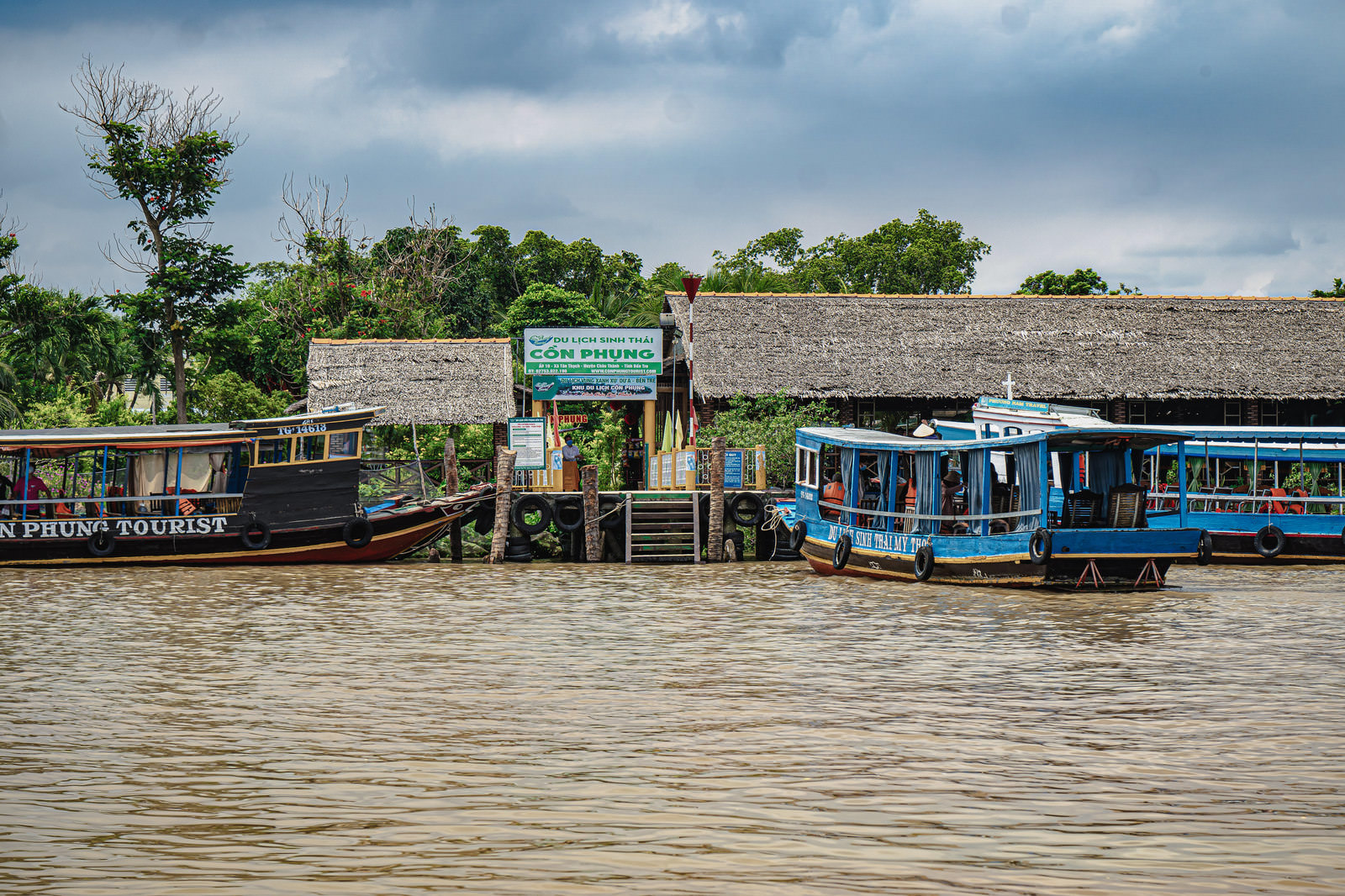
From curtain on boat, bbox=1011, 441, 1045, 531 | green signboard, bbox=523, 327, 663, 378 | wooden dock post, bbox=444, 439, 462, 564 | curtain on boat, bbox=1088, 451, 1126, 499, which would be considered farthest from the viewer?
green signboard, bbox=523, 327, 663, 378

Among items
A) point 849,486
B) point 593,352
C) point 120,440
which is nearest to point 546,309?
point 593,352

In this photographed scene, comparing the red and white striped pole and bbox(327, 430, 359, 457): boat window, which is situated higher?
the red and white striped pole

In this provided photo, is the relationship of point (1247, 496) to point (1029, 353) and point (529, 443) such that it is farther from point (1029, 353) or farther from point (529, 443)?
point (529, 443)

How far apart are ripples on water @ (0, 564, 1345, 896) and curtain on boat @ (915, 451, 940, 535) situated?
382 cm

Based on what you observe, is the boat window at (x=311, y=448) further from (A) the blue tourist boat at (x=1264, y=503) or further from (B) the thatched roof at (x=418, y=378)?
(A) the blue tourist boat at (x=1264, y=503)

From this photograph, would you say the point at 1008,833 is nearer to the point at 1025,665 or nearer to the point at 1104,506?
the point at 1025,665

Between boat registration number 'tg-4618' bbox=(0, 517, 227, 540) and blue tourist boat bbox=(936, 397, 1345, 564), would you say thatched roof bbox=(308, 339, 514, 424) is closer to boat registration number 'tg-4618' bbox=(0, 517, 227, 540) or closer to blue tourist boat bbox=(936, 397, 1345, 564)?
boat registration number 'tg-4618' bbox=(0, 517, 227, 540)

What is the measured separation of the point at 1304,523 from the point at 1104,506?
6159 millimetres

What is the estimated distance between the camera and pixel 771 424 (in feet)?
87.1

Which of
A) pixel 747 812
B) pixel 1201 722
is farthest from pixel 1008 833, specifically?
pixel 1201 722

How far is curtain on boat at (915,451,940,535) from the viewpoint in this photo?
730 inches

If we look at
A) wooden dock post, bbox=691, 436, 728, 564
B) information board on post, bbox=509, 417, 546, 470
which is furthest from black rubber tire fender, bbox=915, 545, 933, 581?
information board on post, bbox=509, 417, 546, 470

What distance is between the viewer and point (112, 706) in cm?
929

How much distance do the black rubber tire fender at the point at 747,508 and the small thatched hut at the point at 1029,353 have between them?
4.75m
